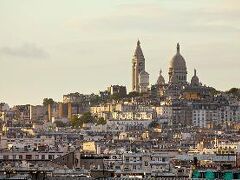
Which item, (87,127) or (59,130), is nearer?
(59,130)

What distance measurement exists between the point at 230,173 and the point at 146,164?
→ 42140mm

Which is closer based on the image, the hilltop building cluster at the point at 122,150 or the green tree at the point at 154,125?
the hilltop building cluster at the point at 122,150

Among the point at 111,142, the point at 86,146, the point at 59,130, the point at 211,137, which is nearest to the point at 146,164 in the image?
the point at 86,146

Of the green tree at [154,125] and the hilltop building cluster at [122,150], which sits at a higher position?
the green tree at [154,125]

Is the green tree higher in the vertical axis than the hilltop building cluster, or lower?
higher

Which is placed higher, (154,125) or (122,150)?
(154,125)

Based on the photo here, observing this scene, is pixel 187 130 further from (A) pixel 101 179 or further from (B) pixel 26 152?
(A) pixel 101 179

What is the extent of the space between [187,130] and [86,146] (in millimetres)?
43591

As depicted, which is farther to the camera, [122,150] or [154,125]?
[154,125]

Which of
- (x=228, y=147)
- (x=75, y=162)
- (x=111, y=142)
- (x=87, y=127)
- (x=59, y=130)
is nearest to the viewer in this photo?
(x=75, y=162)

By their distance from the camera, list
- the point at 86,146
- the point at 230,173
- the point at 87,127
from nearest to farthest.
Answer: the point at 230,173, the point at 86,146, the point at 87,127

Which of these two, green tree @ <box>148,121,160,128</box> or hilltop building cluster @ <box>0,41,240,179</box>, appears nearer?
hilltop building cluster @ <box>0,41,240,179</box>

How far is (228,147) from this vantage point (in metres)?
124

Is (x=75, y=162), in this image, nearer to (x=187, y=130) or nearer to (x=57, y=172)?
(x=57, y=172)
